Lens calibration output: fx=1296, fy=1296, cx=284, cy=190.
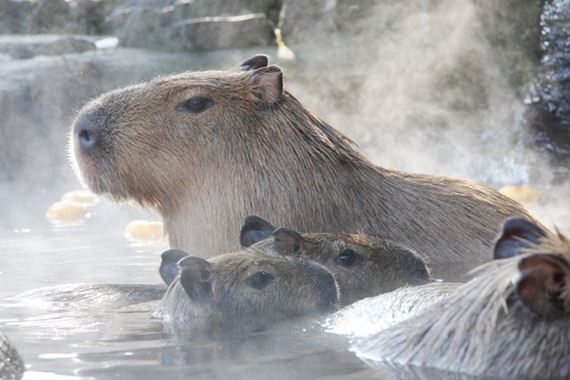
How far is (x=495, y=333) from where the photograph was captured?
4.12 m

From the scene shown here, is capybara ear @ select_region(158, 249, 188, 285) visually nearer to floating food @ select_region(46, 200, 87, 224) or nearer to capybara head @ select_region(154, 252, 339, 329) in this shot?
capybara head @ select_region(154, 252, 339, 329)

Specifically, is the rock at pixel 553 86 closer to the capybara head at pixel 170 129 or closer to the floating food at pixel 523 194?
the floating food at pixel 523 194

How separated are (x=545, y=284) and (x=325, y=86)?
11.3m

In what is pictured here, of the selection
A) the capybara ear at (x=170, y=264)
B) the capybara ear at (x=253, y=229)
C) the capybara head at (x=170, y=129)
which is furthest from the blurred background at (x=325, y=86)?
the capybara ear at (x=253, y=229)

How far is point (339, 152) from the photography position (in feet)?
23.4

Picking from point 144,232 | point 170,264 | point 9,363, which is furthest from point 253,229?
point 144,232

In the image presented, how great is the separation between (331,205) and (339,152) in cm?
33

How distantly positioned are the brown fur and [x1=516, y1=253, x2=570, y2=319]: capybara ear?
220 cm

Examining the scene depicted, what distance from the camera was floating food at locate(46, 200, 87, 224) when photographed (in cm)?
1161

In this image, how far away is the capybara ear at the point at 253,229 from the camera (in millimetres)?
6406

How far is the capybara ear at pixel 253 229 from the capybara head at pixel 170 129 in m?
0.67

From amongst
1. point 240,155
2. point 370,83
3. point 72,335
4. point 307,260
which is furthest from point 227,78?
point 370,83

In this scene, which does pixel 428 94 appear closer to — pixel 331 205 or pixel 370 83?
pixel 370 83

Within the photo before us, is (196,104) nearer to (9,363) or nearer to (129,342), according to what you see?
(129,342)
